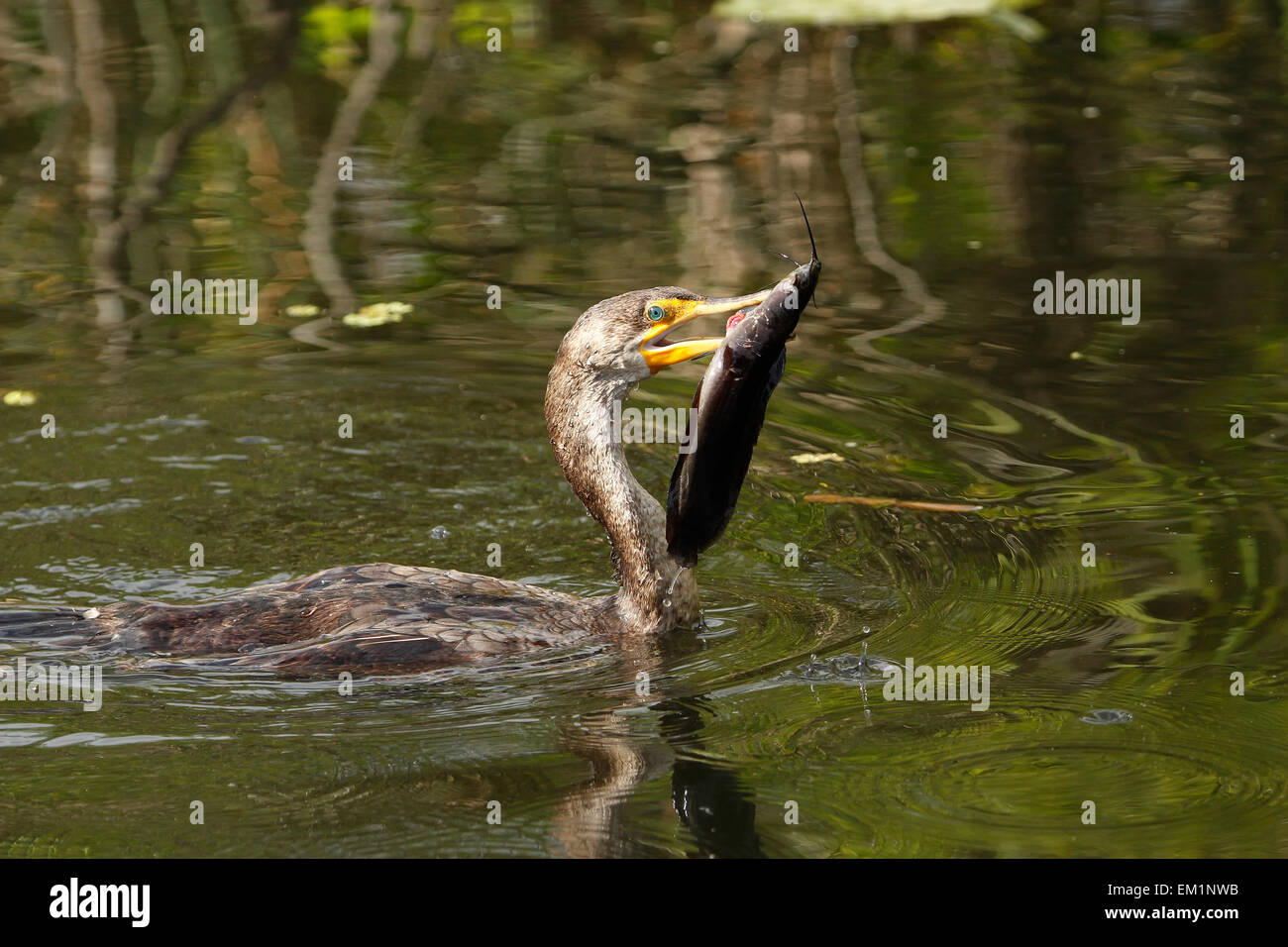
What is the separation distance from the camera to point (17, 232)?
39.9ft

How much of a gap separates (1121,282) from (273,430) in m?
5.15

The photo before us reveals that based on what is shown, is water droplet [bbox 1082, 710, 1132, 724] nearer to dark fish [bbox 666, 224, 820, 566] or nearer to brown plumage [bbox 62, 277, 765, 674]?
dark fish [bbox 666, 224, 820, 566]

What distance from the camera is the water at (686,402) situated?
18.5ft

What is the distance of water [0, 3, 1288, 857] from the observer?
565 cm

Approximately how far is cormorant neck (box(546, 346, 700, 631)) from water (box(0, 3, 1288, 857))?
240mm

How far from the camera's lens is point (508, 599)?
689cm

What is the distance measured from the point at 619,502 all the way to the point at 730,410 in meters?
0.91

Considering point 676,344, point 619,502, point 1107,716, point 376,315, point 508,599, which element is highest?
point 376,315

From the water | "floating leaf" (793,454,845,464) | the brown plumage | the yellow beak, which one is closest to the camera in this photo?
the water

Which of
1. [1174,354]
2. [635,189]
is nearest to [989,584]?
[1174,354]

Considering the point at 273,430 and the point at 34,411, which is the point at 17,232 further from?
the point at 273,430

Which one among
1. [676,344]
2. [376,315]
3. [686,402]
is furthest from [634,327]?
[376,315]

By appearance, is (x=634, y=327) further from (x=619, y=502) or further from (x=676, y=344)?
(x=619, y=502)

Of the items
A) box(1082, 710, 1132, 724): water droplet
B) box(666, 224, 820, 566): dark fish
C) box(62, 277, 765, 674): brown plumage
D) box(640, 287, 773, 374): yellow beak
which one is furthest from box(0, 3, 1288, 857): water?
box(640, 287, 773, 374): yellow beak
